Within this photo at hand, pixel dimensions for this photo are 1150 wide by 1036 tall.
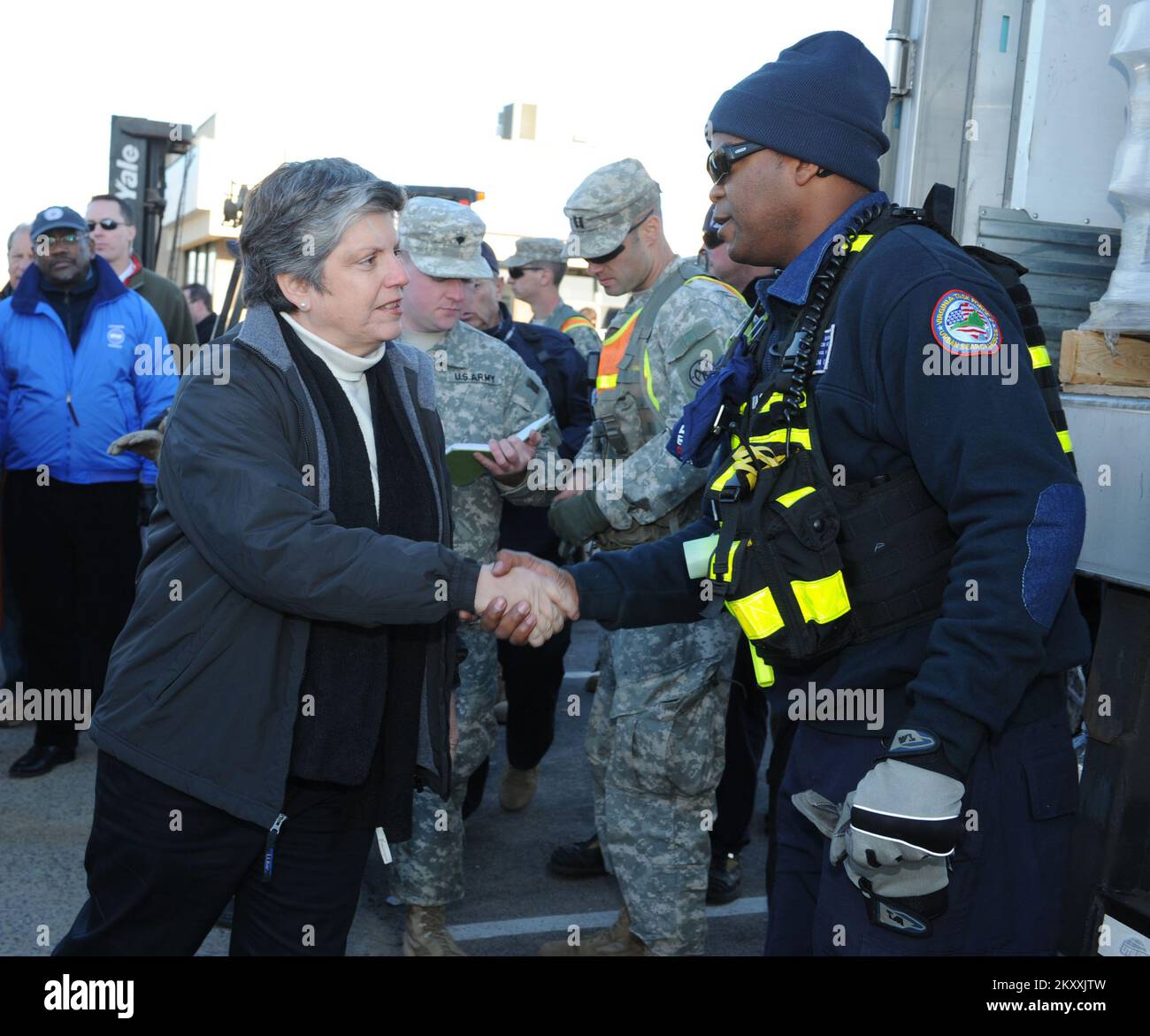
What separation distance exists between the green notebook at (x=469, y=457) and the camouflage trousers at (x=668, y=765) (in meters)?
0.71

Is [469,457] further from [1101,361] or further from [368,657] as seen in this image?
[1101,361]

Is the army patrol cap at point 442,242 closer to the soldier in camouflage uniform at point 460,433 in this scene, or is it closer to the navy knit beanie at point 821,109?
the soldier in camouflage uniform at point 460,433

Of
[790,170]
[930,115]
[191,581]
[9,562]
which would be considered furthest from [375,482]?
[9,562]

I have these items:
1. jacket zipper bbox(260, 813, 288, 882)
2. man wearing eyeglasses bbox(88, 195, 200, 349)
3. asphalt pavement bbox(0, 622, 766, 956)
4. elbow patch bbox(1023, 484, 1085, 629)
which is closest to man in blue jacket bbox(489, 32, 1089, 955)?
elbow patch bbox(1023, 484, 1085, 629)

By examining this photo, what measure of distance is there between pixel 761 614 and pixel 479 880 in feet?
9.04

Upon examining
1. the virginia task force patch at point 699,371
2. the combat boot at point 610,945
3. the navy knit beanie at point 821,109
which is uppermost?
the navy knit beanie at point 821,109

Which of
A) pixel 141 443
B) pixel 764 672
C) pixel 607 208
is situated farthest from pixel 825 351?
pixel 141 443

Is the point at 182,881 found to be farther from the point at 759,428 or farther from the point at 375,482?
the point at 759,428

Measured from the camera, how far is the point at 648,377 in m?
3.62

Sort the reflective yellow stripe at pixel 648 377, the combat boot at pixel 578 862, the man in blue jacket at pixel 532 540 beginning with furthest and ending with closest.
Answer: the man in blue jacket at pixel 532 540, the combat boot at pixel 578 862, the reflective yellow stripe at pixel 648 377

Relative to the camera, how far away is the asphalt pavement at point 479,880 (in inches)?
155

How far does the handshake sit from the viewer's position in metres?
2.45

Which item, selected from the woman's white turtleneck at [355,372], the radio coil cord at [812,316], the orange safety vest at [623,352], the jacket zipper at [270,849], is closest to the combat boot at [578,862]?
the orange safety vest at [623,352]

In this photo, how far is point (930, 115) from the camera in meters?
3.22
